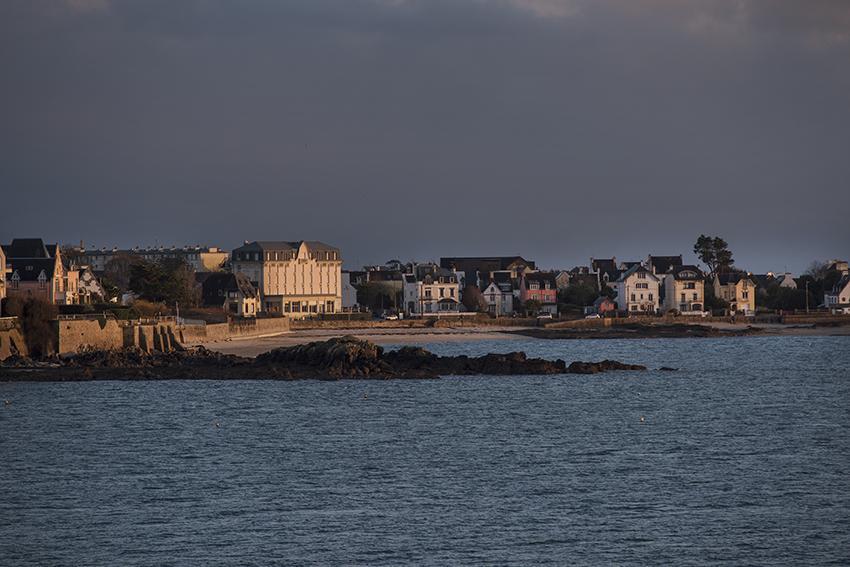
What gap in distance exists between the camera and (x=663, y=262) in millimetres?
141125

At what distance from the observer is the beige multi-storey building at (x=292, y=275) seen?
429 ft

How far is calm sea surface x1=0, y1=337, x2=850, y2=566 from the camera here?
22.4 metres

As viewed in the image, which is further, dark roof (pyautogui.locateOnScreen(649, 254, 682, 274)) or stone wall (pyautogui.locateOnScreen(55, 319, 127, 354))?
dark roof (pyautogui.locateOnScreen(649, 254, 682, 274))

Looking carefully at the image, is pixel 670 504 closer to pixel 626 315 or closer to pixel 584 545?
pixel 584 545

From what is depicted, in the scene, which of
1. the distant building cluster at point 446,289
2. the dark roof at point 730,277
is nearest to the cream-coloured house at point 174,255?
the distant building cluster at point 446,289

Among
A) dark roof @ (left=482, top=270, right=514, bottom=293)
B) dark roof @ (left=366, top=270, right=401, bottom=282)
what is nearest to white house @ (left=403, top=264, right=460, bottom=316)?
dark roof @ (left=482, top=270, right=514, bottom=293)

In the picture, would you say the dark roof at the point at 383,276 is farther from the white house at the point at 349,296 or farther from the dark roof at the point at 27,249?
the dark roof at the point at 27,249

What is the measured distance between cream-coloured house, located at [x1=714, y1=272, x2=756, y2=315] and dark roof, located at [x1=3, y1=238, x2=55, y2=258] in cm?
7074

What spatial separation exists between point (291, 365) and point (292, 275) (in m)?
73.4

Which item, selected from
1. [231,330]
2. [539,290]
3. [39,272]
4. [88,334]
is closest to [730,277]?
[539,290]

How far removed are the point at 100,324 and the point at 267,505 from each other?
131 feet

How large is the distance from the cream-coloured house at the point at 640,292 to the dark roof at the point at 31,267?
199ft

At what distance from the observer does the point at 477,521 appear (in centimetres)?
2447

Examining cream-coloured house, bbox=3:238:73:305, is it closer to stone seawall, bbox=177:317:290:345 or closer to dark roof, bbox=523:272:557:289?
stone seawall, bbox=177:317:290:345
